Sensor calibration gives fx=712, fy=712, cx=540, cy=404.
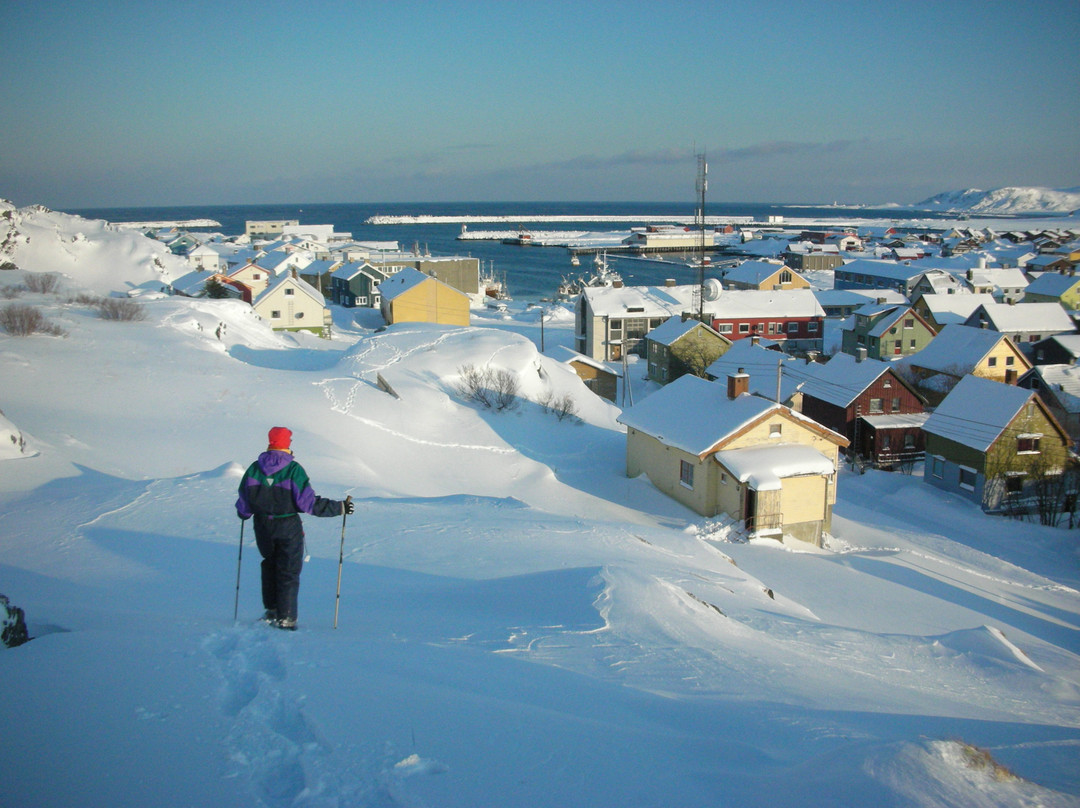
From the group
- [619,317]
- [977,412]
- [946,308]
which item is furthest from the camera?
[946,308]

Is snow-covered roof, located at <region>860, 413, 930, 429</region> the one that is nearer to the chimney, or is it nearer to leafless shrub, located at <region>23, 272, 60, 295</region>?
the chimney

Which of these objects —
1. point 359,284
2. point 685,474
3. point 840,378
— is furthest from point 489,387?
point 359,284

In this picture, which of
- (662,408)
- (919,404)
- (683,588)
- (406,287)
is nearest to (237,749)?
(683,588)

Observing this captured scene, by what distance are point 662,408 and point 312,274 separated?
53791 mm

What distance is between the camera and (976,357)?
116 feet

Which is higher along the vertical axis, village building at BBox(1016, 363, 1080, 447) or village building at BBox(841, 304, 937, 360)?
village building at BBox(841, 304, 937, 360)

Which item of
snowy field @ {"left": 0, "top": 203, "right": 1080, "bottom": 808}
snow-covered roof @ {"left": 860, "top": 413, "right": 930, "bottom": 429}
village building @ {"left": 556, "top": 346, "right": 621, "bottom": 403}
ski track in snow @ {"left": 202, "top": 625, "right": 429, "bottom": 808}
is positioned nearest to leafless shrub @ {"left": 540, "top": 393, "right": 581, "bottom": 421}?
snowy field @ {"left": 0, "top": 203, "right": 1080, "bottom": 808}

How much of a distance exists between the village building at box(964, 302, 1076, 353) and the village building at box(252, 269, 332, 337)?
43.1 metres

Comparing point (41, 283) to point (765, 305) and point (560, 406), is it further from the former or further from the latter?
point (765, 305)

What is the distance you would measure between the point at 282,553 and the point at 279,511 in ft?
1.26

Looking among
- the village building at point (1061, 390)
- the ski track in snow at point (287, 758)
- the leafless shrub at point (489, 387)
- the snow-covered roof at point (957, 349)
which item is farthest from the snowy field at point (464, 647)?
the snow-covered roof at point (957, 349)

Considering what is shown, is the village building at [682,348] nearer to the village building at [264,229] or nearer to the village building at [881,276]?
the village building at [881,276]

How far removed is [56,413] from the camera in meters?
17.2

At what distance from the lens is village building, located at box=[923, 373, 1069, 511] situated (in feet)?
82.3
